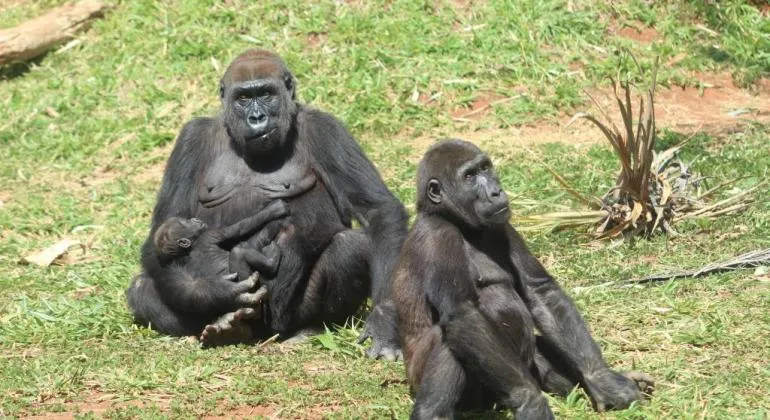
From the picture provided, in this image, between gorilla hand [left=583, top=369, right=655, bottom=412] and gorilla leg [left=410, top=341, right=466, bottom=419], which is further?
gorilla hand [left=583, top=369, right=655, bottom=412]

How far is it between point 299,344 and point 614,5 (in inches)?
272

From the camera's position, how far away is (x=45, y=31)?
515 inches

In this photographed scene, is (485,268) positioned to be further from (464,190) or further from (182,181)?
(182,181)

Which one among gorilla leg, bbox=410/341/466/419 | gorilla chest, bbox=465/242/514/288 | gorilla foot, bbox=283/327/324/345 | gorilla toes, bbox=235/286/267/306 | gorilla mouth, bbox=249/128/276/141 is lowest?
gorilla foot, bbox=283/327/324/345

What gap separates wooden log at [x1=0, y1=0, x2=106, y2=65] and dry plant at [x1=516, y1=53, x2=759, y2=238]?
22.6ft

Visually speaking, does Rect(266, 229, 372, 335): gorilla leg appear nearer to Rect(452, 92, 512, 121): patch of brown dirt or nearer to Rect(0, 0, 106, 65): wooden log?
Rect(452, 92, 512, 121): patch of brown dirt

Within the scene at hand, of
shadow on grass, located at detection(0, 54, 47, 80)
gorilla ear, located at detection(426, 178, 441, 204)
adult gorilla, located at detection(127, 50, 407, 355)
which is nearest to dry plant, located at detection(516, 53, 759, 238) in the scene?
adult gorilla, located at detection(127, 50, 407, 355)

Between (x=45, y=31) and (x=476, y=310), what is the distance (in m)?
9.34

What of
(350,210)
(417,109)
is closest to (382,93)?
(417,109)

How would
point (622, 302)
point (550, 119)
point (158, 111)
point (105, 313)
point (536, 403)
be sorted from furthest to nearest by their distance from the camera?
point (158, 111)
point (550, 119)
point (105, 313)
point (622, 302)
point (536, 403)

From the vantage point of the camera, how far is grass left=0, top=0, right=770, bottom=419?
5.91m

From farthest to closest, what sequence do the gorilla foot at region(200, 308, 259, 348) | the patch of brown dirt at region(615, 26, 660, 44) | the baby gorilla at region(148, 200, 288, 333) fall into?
the patch of brown dirt at region(615, 26, 660, 44) < the baby gorilla at region(148, 200, 288, 333) < the gorilla foot at region(200, 308, 259, 348)

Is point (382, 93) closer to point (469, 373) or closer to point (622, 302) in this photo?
point (622, 302)

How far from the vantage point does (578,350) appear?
5398 millimetres
